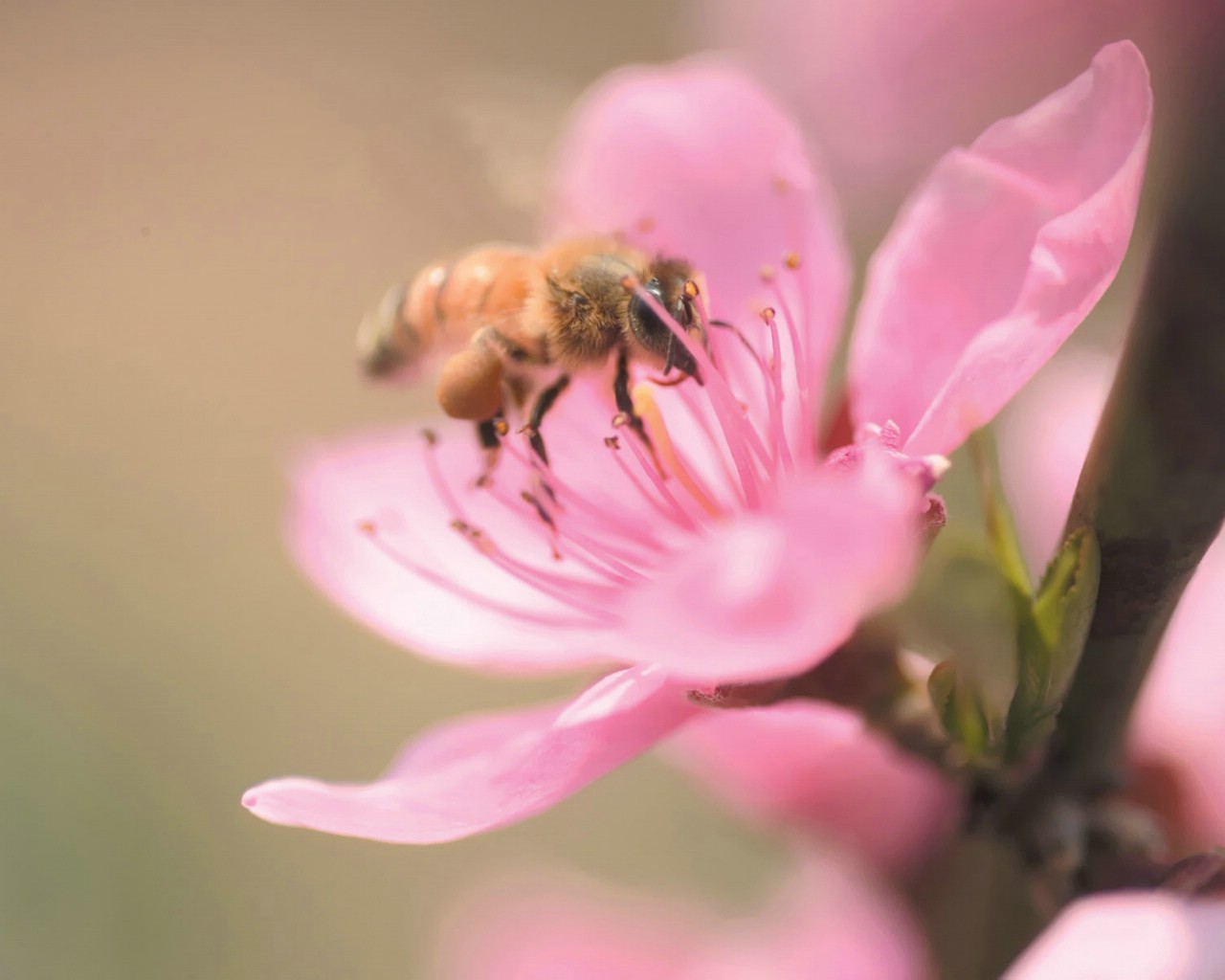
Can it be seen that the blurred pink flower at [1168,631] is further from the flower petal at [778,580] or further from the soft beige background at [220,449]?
the soft beige background at [220,449]

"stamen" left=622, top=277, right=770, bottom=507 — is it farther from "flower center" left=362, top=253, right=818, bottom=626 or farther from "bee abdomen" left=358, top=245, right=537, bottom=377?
"bee abdomen" left=358, top=245, right=537, bottom=377

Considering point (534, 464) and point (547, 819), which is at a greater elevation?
point (534, 464)

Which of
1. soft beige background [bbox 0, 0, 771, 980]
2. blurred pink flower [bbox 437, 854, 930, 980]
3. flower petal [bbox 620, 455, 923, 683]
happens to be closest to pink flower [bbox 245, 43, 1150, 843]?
flower petal [bbox 620, 455, 923, 683]

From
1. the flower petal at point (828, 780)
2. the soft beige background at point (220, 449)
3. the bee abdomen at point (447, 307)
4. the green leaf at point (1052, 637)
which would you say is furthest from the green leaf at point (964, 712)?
the soft beige background at point (220, 449)

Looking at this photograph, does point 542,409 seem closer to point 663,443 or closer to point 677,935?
point 663,443

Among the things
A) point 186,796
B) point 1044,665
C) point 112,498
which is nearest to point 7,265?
point 112,498

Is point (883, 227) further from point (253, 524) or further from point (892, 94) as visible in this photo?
point (253, 524)
